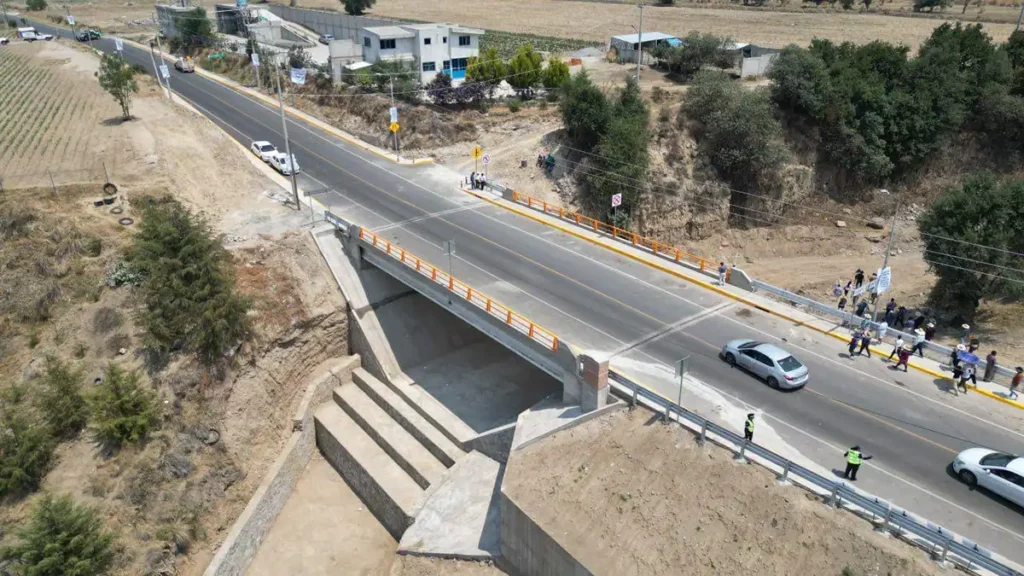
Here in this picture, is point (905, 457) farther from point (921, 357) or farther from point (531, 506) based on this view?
Answer: point (531, 506)

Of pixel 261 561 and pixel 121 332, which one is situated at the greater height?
pixel 121 332

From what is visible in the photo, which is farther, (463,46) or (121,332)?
(463,46)

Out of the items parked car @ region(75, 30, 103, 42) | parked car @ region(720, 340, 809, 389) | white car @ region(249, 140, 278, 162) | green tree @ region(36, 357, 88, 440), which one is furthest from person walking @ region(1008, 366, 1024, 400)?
parked car @ region(75, 30, 103, 42)

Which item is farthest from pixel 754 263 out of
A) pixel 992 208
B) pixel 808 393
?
pixel 808 393

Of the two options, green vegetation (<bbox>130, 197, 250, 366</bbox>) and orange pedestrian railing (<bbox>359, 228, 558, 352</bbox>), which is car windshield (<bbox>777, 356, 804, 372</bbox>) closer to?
orange pedestrian railing (<bbox>359, 228, 558, 352</bbox>)

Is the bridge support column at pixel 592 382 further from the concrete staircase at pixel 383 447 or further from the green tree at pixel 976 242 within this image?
the green tree at pixel 976 242
